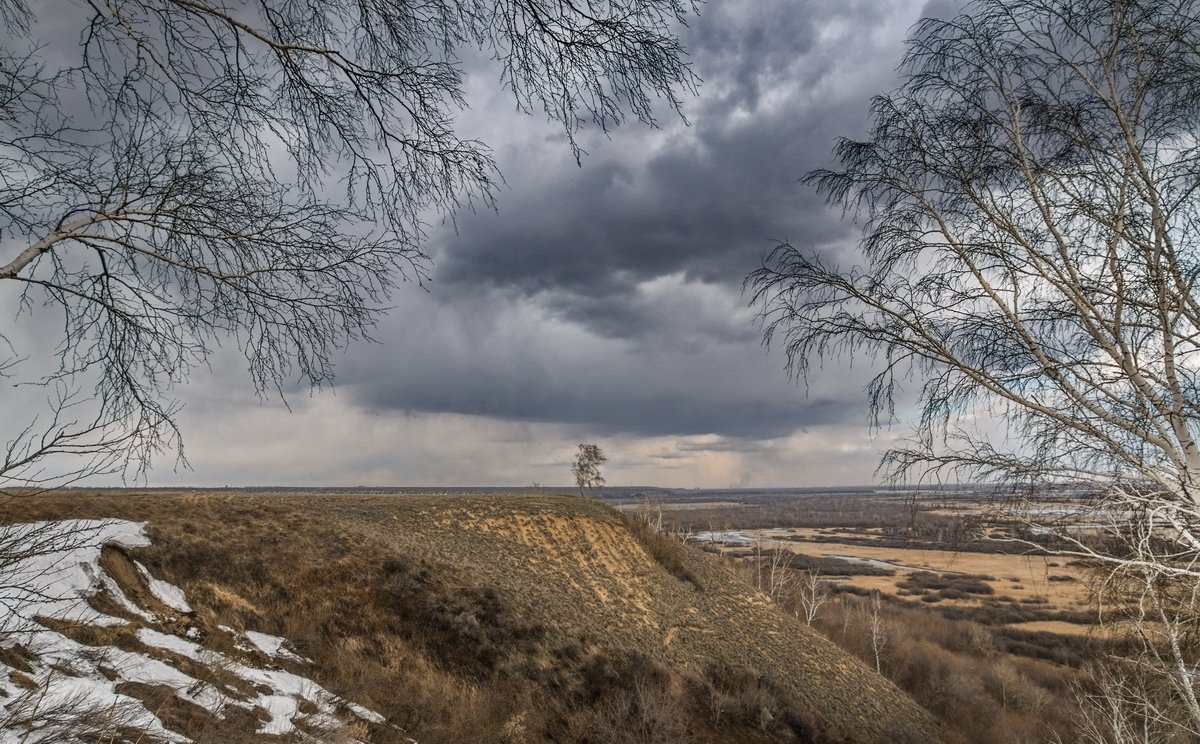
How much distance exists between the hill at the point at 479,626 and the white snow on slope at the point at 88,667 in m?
0.28

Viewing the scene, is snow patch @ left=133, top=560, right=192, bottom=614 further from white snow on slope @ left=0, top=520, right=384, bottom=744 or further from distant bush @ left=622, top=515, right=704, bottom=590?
distant bush @ left=622, top=515, right=704, bottom=590

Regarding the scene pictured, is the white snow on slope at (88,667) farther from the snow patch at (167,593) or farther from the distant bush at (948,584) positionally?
the distant bush at (948,584)

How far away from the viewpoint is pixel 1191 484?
4203 mm

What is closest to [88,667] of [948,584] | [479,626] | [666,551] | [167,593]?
[167,593]

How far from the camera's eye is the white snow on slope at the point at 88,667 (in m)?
4.30

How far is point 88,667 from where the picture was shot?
23.2ft

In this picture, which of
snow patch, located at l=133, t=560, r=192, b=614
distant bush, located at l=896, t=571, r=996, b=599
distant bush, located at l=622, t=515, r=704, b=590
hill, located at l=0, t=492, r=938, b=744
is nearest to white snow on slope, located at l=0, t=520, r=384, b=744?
snow patch, located at l=133, t=560, r=192, b=614

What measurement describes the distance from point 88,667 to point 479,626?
10.5m

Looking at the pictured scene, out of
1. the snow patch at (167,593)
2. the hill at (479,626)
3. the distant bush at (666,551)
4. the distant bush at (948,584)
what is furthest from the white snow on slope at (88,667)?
the distant bush at (948,584)

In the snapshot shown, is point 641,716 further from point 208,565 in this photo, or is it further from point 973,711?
point 973,711

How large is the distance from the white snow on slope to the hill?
0.28 metres

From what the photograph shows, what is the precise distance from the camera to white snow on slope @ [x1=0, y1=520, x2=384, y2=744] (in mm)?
4301

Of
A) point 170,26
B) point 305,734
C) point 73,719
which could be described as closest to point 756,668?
point 305,734

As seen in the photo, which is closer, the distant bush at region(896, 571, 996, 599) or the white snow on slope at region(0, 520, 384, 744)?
the white snow on slope at region(0, 520, 384, 744)
